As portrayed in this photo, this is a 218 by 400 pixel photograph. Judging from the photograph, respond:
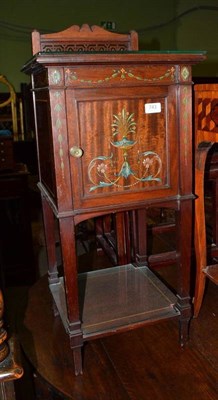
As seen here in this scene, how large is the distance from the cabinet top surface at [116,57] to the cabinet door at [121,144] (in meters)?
0.08

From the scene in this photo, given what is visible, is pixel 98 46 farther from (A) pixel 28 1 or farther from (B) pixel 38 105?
→ (A) pixel 28 1

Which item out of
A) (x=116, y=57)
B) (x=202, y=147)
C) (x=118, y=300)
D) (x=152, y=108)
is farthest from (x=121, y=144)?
(x=118, y=300)

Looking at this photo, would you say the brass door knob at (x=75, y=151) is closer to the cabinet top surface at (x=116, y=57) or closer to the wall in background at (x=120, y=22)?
the cabinet top surface at (x=116, y=57)

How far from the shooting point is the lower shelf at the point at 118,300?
1.35 meters

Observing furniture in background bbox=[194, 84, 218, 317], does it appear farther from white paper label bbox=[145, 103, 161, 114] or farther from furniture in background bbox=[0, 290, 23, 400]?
furniture in background bbox=[0, 290, 23, 400]

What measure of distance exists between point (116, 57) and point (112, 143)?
24cm

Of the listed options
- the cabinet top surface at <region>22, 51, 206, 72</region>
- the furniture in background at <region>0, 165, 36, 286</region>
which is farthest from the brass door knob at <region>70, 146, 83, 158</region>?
the furniture in background at <region>0, 165, 36, 286</region>

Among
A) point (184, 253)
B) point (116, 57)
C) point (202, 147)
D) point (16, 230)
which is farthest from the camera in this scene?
point (16, 230)

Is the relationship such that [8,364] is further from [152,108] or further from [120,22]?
[120,22]

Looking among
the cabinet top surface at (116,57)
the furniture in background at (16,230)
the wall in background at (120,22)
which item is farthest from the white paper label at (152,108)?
the wall in background at (120,22)

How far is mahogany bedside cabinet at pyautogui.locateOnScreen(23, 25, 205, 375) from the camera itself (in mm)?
1110

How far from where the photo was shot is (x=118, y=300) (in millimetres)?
1518

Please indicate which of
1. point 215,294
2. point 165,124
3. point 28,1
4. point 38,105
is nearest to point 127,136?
point 165,124

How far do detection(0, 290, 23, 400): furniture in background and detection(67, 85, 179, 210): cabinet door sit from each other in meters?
0.50
